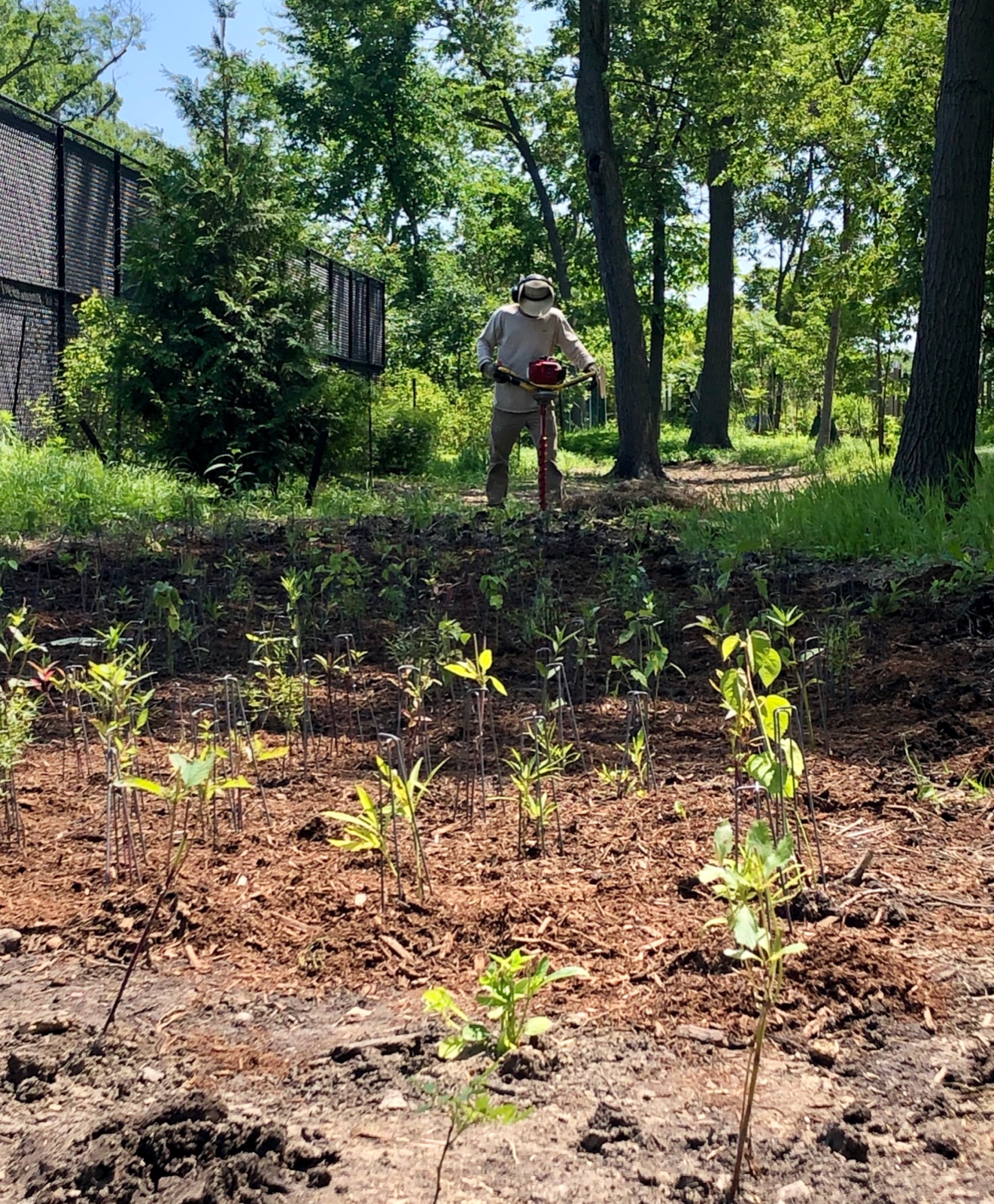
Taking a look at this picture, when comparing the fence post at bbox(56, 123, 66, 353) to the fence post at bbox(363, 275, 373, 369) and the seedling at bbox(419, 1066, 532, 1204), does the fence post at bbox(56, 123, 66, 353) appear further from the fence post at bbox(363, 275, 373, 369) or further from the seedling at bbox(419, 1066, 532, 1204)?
the seedling at bbox(419, 1066, 532, 1204)

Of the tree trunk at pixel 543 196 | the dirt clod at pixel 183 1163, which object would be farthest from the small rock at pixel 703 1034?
the tree trunk at pixel 543 196

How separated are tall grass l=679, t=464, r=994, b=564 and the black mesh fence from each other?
6367 mm

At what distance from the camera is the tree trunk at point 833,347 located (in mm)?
17559

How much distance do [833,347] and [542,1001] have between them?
18797 millimetres

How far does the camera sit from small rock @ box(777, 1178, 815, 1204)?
148 cm

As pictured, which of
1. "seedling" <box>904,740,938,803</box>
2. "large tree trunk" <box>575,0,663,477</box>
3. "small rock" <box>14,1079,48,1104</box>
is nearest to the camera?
"small rock" <box>14,1079,48,1104</box>

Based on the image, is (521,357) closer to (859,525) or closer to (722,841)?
(859,525)

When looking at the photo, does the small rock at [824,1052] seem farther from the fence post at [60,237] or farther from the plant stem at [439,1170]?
the fence post at [60,237]

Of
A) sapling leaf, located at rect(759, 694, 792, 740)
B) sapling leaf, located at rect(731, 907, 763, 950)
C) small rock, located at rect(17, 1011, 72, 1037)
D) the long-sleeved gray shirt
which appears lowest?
small rock, located at rect(17, 1011, 72, 1037)

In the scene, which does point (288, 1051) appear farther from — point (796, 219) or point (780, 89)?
point (796, 219)

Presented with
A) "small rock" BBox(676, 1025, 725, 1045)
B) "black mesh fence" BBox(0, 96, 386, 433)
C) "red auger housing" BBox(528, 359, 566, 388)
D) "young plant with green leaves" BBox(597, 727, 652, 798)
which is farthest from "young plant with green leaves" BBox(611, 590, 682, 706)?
"black mesh fence" BBox(0, 96, 386, 433)

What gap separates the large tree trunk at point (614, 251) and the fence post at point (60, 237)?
5840 mm

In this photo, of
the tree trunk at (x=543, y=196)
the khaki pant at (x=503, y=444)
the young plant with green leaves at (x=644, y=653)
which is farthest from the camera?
the tree trunk at (x=543, y=196)

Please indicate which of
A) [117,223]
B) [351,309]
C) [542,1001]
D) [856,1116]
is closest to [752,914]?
[856,1116]
